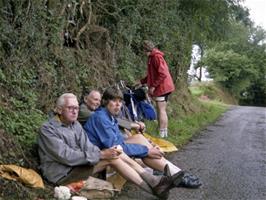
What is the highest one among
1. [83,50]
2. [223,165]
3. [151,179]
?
[83,50]

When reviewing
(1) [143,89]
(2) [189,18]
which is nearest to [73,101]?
(1) [143,89]

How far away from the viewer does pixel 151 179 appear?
5.88 meters

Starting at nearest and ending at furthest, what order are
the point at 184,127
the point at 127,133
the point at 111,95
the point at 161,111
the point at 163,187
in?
1. the point at 163,187
2. the point at 111,95
3. the point at 127,133
4. the point at 161,111
5. the point at 184,127

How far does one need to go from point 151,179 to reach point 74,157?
0.96m

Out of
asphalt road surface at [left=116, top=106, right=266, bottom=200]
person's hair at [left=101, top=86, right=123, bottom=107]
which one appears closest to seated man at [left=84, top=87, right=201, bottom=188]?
person's hair at [left=101, top=86, right=123, bottom=107]

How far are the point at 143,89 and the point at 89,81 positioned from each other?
42.8 inches

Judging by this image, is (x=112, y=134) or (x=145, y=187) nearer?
(x=145, y=187)

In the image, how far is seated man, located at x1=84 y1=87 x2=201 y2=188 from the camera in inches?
237

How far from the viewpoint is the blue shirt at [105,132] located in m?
6.01

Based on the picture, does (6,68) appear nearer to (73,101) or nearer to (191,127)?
(73,101)

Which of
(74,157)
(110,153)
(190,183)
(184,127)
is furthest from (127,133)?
(184,127)

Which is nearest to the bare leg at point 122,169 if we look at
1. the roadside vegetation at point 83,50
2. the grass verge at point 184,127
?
the roadside vegetation at point 83,50

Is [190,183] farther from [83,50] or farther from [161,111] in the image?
[83,50]

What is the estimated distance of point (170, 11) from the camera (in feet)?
47.3
